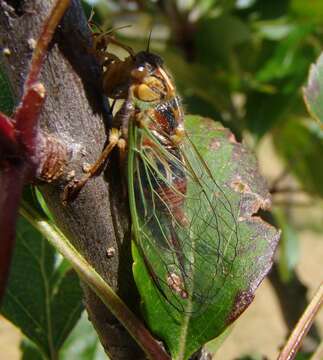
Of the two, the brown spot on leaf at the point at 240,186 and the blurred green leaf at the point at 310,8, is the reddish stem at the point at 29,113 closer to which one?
the brown spot on leaf at the point at 240,186

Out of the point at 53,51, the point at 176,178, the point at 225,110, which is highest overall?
the point at 53,51

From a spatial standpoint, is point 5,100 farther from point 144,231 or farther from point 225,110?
point 225,110

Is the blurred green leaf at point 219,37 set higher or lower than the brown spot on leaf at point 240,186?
lower

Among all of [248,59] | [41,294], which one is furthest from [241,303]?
[248,59]

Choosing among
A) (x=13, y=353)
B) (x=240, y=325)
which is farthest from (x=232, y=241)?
(x=240, y=325)

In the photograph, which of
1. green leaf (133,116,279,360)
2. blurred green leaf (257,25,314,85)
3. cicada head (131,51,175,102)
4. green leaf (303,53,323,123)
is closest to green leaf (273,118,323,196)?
blurred green leaf (257,25,314,85)

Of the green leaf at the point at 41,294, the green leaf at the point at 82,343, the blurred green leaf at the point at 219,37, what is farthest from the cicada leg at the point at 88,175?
the blurred green leaf at the point at 219,37

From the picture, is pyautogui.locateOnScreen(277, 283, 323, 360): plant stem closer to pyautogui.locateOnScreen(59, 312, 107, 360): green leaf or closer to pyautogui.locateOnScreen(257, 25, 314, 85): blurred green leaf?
pyautogui.locateOnScreen(59, 312, 107, 360): green leaf
